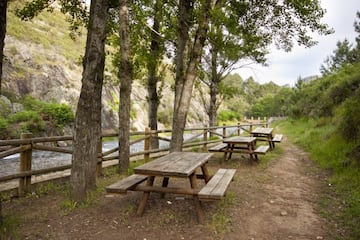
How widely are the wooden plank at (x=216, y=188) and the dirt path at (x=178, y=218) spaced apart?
47 cm

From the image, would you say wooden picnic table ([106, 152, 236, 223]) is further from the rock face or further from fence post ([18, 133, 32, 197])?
the rock face

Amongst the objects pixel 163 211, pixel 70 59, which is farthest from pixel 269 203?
pixel 70 59

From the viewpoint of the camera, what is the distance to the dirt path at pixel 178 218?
3557 millimetres

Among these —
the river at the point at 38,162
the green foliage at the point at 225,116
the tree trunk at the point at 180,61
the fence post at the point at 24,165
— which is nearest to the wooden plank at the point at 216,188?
the tree trunk at the point at 180,61

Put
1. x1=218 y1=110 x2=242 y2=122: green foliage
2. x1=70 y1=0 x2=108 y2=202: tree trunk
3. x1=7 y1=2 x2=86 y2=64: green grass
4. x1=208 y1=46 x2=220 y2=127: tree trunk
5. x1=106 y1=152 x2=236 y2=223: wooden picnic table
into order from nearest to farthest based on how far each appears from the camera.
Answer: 1. x1=106 y1=152 x2=236 y2=223: wooden picnic table
2. x1=70 y1=0 x2=108 y2=202: tree trunk
3. x1=208 y1=46 x2=220 y2=127: tree trunk
4. x1=7 y1=2 x2=86 y2=64: green grass
5. x1=218 y1=110 x2=242 y2=122: green foliage

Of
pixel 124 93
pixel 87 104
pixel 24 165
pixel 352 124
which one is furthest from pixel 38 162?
pixel 352 124

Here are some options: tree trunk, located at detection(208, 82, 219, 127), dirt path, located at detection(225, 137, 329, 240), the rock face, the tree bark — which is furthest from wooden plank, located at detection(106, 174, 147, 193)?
the rock face

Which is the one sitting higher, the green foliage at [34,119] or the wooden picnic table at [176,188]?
the green foliage at [34,119]

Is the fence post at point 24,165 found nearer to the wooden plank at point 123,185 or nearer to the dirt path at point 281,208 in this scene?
the wooden plank at point 123,185

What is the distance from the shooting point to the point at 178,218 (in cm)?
403

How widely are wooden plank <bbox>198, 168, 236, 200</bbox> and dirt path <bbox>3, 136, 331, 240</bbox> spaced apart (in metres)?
0.47

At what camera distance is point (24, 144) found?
4992 mm

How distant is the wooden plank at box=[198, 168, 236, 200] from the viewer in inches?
138

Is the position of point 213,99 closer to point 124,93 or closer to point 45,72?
point 124,93
